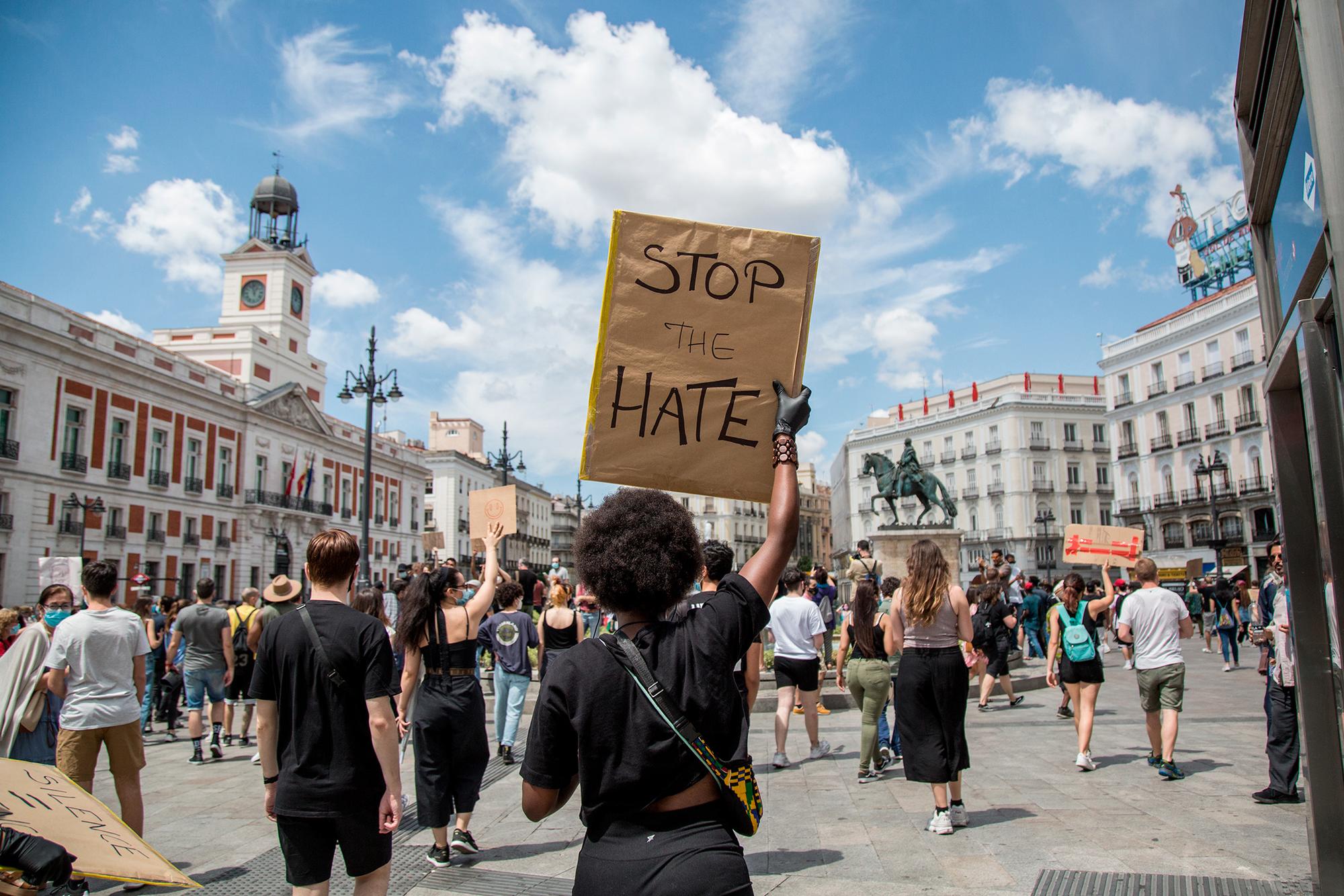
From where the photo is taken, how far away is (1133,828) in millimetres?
5715

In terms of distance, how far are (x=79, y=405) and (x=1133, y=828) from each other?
3716 centimetres

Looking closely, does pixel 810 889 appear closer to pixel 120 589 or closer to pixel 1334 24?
pixel 1334 24

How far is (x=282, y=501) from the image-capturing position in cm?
4700

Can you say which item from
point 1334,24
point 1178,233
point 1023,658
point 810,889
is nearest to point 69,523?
point 1023,658

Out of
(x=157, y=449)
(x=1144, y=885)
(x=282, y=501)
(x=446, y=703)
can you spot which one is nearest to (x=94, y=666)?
(x=446, y=703)

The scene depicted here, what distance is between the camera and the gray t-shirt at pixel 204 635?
9.30 metres

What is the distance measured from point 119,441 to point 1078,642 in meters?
37.5

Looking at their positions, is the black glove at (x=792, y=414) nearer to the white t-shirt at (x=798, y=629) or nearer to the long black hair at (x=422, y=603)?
the long black hair at (x=422, y=603)

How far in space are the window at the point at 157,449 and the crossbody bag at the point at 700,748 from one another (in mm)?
41145

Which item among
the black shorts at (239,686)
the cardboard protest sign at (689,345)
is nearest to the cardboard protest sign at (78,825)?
the cardboard protest sign at (689,345)

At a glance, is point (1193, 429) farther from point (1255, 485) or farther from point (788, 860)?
point (788, 860)

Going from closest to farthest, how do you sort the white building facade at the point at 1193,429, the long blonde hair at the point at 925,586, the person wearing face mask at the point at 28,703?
the person wearing face mask at the point at 28,703 < the long blonde hair at the point at 925,586 < the white building facade at the point at 1193,429

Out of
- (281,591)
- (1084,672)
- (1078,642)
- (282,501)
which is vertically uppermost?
(282,501)

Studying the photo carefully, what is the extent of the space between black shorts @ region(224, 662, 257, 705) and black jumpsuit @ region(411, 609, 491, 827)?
207 inches
